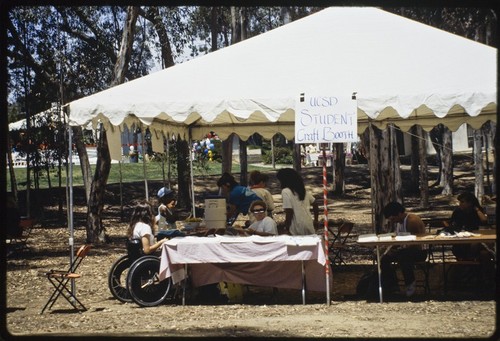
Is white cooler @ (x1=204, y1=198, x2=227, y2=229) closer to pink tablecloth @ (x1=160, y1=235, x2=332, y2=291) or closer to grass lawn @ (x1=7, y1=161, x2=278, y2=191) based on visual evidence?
pink tablecloth @ (x1=160, y1=235, x2=332, y2=291)

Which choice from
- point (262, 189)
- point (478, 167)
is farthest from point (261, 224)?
point (478, 167)

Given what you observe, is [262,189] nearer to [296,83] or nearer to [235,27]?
[296,83]

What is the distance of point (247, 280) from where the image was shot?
35.8 ft

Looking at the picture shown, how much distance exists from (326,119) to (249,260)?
187 cm

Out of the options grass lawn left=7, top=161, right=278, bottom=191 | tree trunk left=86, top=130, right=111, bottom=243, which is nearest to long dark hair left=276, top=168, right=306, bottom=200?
tree trunk left=86, top=130, right=111, bottom=243

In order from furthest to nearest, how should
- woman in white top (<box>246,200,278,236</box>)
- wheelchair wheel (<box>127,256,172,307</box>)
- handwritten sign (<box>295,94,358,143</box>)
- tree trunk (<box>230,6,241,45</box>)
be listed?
tree trunk (<box>230,6,241,45</box>), woman in white top (<box>246,200,278,236</box>), wheelchair wheel (<box>127,256,172,307</box>), handwritten sign (<box>295,94,358,143</box>)

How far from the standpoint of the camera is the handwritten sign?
1044 centimetres

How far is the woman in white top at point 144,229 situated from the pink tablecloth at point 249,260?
13.3 inches

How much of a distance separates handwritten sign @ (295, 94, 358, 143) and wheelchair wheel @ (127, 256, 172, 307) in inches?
90.6

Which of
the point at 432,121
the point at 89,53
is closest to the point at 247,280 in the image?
the point at 432,121

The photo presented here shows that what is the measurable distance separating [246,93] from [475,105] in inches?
106

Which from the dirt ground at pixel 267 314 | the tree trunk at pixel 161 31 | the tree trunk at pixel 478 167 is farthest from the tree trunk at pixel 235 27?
the dirt ground at pixel 267 314

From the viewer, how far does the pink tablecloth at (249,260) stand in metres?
10.6

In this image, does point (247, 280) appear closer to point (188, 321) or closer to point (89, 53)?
point (188, 321)
